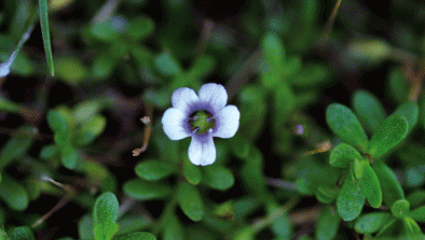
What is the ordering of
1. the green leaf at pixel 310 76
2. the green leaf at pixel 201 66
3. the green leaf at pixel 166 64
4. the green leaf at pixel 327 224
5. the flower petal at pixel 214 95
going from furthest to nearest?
the green leaf at pixel 310 76, the green leaf at pixel 201 66, the green leaf at pixel 166 64, the green leaf at pixel 327 224, the flower petal at pixel 214 95

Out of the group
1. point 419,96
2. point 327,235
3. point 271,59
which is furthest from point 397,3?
point 327,235

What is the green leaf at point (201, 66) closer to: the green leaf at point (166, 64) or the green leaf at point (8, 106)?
the green leaf at point (166, 64)

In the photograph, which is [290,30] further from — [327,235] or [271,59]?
[327,235]

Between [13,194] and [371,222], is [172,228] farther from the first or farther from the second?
[371,222]

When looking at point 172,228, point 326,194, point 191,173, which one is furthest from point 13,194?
point 326,194

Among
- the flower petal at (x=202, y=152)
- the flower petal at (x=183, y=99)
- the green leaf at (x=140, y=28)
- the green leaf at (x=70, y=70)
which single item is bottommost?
the green leaf at (x=70, y=70)

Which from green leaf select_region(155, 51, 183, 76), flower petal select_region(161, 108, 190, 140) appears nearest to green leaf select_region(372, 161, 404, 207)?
flower petal select_region(161, 108, 190, 140)

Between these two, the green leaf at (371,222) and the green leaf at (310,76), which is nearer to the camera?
the green leaf at (371,222)

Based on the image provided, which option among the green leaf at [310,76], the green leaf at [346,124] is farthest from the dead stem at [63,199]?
the green leaf at [310,76]
